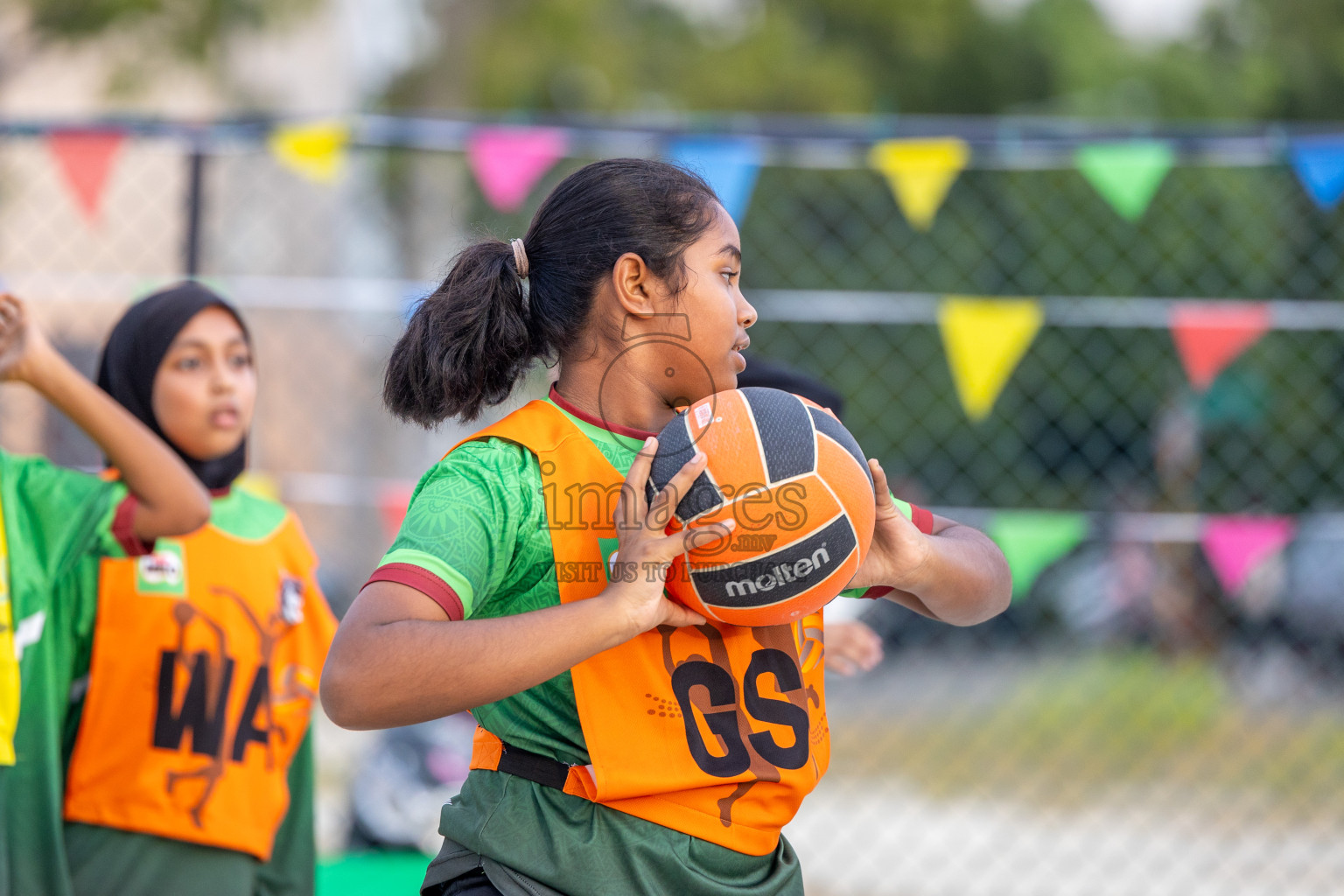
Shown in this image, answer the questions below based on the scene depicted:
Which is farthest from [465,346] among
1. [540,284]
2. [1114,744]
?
[1114,744]

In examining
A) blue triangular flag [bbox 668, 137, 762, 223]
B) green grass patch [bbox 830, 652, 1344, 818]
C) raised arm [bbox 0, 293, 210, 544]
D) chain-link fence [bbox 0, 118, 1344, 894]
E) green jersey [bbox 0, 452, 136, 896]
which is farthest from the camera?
green grass patch [bbox 830, 652, 1344, 818]

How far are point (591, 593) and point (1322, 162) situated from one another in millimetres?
3401

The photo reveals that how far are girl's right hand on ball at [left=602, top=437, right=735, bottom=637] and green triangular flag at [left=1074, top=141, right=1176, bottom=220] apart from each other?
303cm

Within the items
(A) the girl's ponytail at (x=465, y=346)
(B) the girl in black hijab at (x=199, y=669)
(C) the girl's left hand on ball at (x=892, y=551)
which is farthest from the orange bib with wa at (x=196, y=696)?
(C) the girl's left hand on ball at (x=892, y=551)

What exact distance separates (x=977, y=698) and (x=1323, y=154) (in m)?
5.74

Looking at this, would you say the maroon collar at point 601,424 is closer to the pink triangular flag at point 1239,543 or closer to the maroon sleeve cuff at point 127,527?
the maroon sleeve cuff at point 127,527

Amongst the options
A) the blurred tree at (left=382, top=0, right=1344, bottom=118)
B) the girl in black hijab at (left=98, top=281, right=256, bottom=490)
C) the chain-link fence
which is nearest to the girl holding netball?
the girl in black hijab at (left=98, top=281, right=256, bottom=490)

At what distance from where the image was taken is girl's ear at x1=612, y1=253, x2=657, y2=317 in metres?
1.70

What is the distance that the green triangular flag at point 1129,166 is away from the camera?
399 cm

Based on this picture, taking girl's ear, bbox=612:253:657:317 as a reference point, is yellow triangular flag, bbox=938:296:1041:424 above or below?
above

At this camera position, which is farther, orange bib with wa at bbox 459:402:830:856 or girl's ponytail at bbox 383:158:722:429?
girl's ponytail at bbox 383:158:722:429

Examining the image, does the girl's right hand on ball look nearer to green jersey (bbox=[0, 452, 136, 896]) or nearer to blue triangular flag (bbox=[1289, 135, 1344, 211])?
green jersey (bbox=[0, 452, 136, 896])

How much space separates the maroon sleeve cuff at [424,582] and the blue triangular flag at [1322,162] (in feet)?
11.7

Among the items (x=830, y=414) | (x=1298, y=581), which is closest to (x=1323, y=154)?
(x=830, y=414)
